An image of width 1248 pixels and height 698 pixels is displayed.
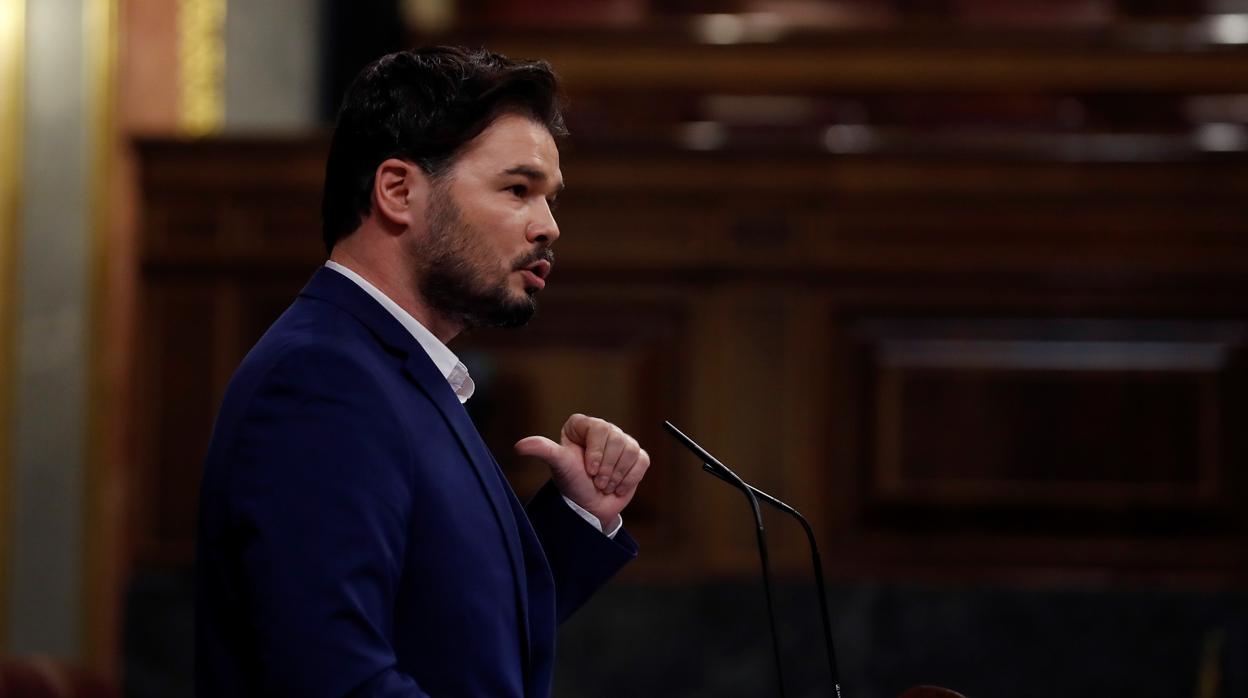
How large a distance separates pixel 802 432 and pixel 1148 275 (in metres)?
0.47

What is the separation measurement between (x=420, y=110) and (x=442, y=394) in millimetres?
133

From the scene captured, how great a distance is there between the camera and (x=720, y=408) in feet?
6.66

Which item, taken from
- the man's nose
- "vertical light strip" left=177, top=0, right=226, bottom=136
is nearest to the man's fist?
the man's nose

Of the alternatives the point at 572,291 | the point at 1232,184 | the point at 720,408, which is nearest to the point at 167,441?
the point at 572,291

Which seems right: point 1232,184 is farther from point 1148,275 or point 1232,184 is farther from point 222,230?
point 222,230

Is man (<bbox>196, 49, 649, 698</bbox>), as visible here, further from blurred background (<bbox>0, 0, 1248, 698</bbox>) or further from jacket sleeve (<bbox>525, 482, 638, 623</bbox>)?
blurred background (<bbox>0, 0, 1248, 698</bbox>)

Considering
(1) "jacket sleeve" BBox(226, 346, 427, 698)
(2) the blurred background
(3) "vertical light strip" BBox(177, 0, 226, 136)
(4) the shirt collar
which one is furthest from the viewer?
(3) "vertical light strip" BBox(177, 0, 226, 136)

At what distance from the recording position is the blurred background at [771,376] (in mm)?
1978

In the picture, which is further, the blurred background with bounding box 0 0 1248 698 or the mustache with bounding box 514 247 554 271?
the blurred background with bounding box 0 0 1248 698

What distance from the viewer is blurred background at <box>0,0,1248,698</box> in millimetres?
1978

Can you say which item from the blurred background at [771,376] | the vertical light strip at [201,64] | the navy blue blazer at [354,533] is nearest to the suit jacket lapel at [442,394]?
the navy blue blazer at [354,533]

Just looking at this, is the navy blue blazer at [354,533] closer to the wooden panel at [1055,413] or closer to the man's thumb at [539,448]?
the man's thumb at [539,448]

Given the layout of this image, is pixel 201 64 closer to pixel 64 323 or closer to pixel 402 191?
pixel 64 323

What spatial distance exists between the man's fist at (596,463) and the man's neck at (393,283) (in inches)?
3.7
